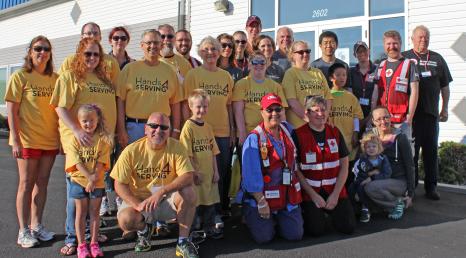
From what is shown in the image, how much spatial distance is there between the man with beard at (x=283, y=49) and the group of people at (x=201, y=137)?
8cm

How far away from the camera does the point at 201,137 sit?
176 inches

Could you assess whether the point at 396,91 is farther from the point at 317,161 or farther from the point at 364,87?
the point at 317,161

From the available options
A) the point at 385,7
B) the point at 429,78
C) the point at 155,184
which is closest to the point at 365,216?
the point at 429,78

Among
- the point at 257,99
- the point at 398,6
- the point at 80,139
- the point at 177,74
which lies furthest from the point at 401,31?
the point at 80,139

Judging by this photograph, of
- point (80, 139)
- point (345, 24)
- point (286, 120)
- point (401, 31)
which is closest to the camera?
point (80, 139)

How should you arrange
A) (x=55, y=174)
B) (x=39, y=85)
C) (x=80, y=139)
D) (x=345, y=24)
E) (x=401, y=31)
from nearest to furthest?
1. (x=80, y=139)
2. (x=39, y=85)
3. (x=55, y=174)
4. (x=401, y=31)
5. (x=345, y=24)

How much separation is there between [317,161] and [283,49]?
2032mm

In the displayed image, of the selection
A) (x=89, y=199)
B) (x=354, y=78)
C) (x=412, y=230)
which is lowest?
(x=412, y=230)

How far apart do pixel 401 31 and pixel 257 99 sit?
228 inches

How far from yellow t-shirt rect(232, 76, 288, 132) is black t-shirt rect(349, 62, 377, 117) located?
1542 millimetres

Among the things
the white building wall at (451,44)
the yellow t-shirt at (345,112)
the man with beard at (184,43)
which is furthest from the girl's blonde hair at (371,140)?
the white building wall at (451,44)

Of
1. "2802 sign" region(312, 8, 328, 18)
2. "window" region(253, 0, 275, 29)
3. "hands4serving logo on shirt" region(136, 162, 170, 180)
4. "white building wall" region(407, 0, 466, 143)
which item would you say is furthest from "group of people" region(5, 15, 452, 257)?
"window" region(253, 0, 275, 29)

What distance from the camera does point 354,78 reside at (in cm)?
611

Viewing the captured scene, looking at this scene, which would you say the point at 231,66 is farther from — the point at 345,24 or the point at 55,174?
the point at 345,24
